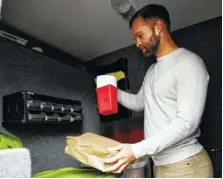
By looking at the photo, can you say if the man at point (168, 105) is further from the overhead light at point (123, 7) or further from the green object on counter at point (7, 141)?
the green object on counter at point (7, 141)

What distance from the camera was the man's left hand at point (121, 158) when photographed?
0.95 meters

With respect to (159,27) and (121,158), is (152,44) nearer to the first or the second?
(159,27)

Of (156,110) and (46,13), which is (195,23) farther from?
(46,13)

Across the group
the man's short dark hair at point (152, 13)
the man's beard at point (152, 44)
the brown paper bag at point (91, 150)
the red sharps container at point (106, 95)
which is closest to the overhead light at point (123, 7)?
the man's short dark hair at point (152, 13)

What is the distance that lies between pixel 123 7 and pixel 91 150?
0.98 metres

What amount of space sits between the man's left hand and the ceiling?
3.07 ft

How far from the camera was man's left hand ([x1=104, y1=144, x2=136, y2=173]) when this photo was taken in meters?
0.95

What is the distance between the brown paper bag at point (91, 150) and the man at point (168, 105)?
0.03 metres

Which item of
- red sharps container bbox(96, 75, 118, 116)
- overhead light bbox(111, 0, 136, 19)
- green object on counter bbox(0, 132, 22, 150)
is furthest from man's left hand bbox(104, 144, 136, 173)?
overhead light bbox(111, 0, 136, 19)

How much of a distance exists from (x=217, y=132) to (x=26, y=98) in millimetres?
1223

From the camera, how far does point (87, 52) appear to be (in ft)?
7.36

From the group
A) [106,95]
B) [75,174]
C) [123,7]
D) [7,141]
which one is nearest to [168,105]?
[106,95]

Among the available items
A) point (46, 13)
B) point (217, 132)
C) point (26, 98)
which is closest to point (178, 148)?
point (217, 132)

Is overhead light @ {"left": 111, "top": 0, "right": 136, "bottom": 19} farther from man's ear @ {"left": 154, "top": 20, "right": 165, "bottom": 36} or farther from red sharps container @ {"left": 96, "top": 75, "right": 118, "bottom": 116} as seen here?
red sharps container @ {"left": 96, "top": 75, "right": 118, "bottom": 116}
